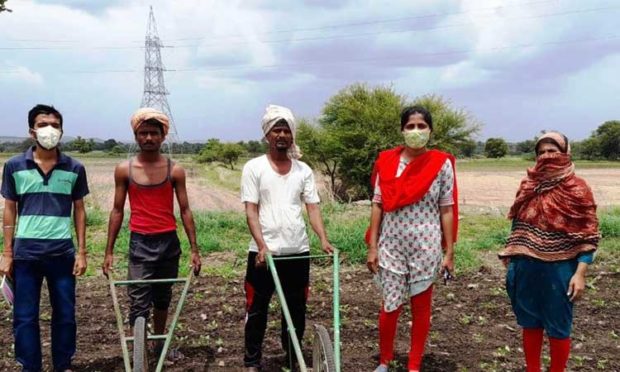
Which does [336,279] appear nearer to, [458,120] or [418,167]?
[418,167]

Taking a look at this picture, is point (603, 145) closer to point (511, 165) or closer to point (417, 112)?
point (511, 165)

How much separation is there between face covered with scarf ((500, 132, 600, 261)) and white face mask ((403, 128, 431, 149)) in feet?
2.08

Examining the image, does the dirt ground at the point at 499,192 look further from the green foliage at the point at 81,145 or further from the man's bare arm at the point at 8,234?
the green foliage at the point at 81,145

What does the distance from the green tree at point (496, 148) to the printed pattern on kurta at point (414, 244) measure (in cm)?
8823

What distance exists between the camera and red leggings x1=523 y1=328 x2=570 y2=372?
3268 mm

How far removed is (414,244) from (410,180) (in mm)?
399

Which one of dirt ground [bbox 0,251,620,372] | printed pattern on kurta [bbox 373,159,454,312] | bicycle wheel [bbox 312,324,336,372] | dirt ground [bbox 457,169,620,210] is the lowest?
dirt ground [bbox 457,169,620,210]

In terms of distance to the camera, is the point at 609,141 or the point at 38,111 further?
the point at 609,141

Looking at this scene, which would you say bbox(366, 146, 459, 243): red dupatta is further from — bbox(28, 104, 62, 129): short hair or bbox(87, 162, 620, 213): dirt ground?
bbox(87, 162, 620, 213): dirt ground

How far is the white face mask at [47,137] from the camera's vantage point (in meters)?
3.37

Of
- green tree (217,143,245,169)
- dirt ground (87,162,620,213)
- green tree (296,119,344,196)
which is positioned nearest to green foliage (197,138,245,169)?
green tree (217,143,245,169)

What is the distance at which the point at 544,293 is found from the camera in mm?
3225

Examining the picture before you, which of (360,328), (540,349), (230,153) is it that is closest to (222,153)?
(230,153)

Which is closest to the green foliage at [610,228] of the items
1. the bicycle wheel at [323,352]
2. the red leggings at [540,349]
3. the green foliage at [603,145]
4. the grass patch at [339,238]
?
the grass patch at [339,238]
